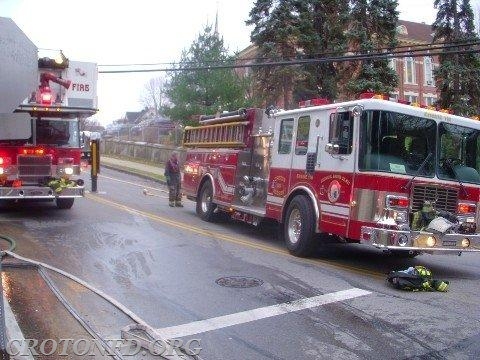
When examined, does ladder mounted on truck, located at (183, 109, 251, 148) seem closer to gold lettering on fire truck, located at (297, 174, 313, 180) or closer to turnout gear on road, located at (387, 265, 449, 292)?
gold lettering on fire truck, located at (297, 174, 313, 180)

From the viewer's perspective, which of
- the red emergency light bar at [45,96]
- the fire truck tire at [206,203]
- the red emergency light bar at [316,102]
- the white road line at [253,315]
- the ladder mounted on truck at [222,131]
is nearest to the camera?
the white road line at [253,315]

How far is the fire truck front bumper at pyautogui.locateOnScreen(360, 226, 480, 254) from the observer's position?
26.1 feet

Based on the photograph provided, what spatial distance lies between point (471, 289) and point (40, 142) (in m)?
9.63

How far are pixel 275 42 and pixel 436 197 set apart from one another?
21.7 m

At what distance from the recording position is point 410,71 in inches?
1914

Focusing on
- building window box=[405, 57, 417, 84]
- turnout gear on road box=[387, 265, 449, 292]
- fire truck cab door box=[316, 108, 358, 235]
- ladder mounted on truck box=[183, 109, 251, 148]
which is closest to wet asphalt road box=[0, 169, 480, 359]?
turnout gear on road box=[387, 265, 449, 292]

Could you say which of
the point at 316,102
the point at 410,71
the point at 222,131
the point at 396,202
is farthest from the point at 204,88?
the point at 410,71

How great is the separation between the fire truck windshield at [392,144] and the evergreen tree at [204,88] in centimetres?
1831

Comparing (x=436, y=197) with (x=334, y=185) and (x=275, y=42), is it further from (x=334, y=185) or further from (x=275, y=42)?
(x=275, y=42)

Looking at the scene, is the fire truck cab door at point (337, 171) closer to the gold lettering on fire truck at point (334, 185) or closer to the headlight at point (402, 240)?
the gold lettering on fire truck at point (334, 185)

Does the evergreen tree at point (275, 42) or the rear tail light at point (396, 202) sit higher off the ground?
the evergreen tree at point (275, 42)

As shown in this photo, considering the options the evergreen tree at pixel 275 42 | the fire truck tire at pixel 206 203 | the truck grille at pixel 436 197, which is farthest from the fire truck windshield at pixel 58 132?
the evergreen tree at pixel 275 42

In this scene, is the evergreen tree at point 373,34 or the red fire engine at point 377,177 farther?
the evergreen tree at point 373,34

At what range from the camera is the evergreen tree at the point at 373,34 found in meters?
28.3
